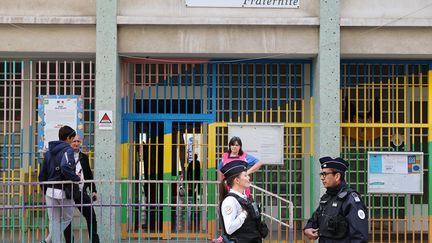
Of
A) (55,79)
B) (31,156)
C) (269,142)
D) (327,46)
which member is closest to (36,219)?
(31,156)

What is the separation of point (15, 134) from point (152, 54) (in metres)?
3.16

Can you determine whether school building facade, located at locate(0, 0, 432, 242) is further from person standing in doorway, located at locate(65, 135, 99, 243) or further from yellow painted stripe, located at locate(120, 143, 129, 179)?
person standing in doorway, located at locate(65, 135, 99, 243)

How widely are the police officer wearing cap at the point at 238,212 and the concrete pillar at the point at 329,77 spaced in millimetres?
5476

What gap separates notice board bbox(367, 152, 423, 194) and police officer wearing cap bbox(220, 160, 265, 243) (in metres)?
6.07

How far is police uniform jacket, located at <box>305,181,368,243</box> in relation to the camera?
638cm

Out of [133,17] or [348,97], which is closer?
[133,17]

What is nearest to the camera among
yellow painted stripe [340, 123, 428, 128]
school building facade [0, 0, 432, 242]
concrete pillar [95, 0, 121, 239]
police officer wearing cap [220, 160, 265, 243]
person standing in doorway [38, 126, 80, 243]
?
police officer wearing cap [220, 160, 265, 243]

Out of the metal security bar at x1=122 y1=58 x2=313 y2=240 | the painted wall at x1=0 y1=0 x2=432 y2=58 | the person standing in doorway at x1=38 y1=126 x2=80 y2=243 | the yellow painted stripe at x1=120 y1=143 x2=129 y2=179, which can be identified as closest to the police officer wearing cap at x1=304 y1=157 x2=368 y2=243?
the person standing in doorway at x1=38 y1=126 x2=80 y2=243

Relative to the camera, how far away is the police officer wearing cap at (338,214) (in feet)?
21.0

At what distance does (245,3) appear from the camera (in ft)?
39.1

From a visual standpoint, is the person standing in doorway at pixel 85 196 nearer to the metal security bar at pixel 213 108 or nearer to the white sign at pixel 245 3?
the metal security bar at pixel 213 108

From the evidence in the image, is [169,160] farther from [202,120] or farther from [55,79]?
[55,79]

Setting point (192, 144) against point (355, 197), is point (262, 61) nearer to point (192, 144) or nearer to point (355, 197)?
point (192, 144)

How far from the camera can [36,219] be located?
39.0 feet
